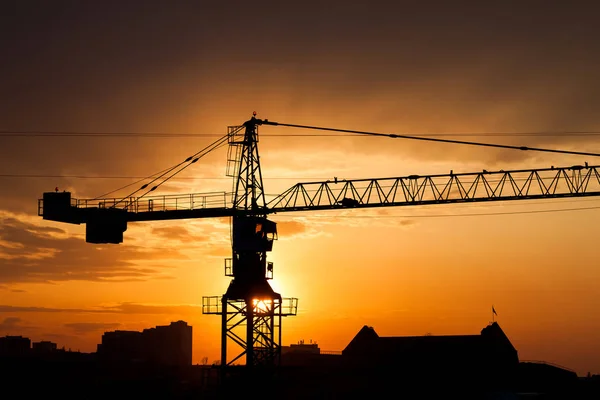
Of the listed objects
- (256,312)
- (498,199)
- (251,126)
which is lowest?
(256,312)

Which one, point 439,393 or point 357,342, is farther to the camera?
point 357,342

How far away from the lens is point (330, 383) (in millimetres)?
88812

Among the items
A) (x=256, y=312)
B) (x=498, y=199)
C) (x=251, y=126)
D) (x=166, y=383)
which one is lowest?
(x=166, y=383)

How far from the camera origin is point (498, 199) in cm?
→ 7975

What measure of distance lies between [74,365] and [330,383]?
188ft

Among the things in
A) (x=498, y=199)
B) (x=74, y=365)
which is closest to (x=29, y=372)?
(x=74, y=365)

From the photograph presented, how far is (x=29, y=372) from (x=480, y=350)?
65440mm

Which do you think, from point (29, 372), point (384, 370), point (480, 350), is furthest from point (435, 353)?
point (29, 372)

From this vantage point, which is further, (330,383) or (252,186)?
(330,383)

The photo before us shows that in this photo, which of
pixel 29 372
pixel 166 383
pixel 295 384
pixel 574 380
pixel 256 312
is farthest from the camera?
pixel 166 383

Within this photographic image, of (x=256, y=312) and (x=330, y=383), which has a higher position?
(x=256, y=312)

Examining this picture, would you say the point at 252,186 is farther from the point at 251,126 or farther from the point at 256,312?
the point at 256,312

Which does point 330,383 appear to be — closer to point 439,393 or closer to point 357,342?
point 439,393

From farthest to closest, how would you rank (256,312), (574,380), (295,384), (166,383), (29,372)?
(166,383), (29,372), (574,380), (295,384), (256,312)
